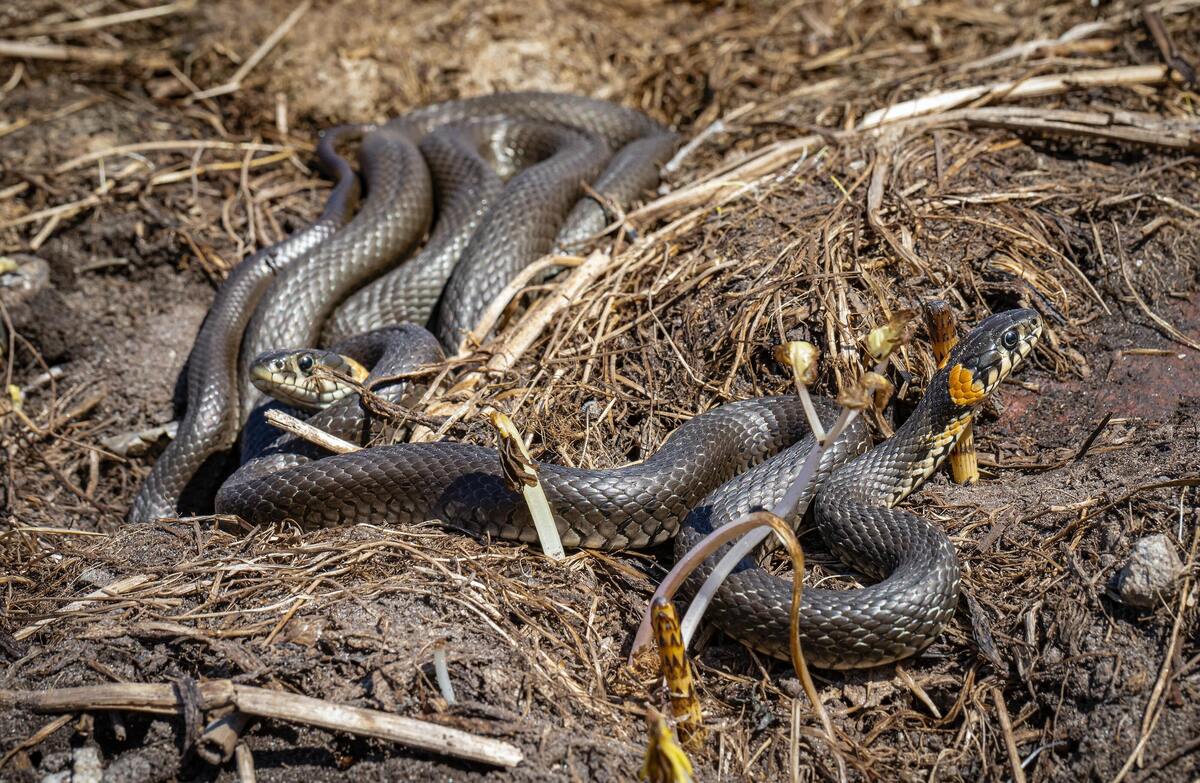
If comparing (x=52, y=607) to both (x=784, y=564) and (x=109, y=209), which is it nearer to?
(x=784, y=564)

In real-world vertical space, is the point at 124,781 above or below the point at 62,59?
below

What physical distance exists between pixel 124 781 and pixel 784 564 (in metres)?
3.51

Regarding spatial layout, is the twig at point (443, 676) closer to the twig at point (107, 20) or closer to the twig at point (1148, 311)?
the twig at point (1148, 311)

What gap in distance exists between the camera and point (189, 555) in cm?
553

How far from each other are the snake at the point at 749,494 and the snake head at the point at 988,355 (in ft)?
0.03

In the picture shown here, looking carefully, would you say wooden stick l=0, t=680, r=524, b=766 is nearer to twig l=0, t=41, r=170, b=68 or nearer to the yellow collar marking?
the yellow collar marking

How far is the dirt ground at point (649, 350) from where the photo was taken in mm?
4387

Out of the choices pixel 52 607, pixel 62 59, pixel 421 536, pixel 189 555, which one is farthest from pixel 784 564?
pixel 62 59

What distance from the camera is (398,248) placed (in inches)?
330

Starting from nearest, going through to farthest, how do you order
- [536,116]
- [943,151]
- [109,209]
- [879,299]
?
[879,299], [943,151], [109,209], [536,116]

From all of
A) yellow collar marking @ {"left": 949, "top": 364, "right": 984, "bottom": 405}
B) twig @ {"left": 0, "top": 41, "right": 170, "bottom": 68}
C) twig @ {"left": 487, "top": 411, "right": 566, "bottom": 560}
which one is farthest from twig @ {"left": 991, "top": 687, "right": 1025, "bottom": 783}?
twig @ {"left": 0, "top": 41, "right": 170, "bottom": 68}

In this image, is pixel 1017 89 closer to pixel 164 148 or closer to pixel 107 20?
pixel 164 148

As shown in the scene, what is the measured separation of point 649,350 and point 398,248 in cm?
290

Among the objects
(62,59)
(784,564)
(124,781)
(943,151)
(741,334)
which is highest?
(62,59)
